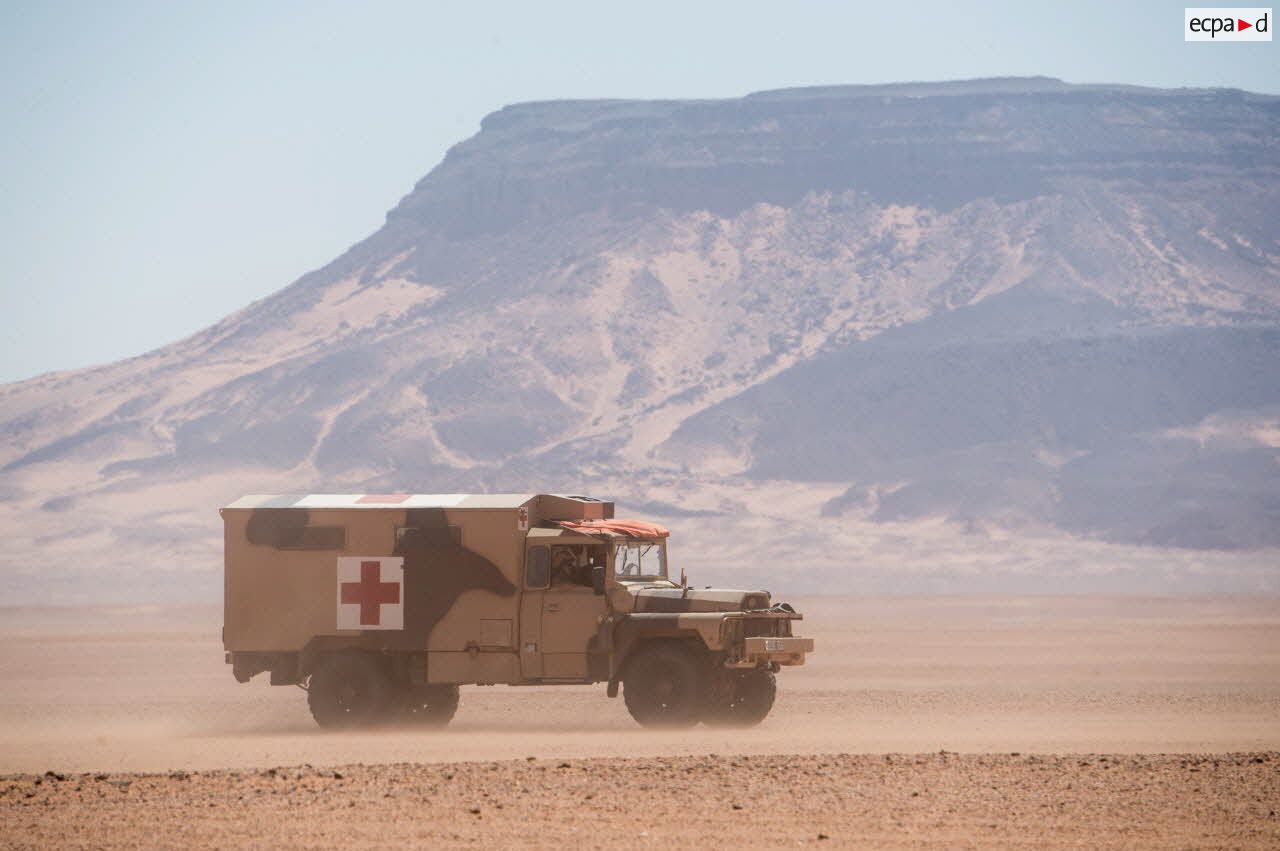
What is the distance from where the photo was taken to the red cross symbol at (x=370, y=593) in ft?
79.4

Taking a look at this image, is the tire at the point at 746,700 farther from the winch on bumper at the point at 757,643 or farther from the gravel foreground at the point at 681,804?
the gravel foreground at the point at 681,804

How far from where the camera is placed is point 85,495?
145000 millimetres

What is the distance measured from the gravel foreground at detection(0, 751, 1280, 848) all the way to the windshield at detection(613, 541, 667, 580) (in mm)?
4255

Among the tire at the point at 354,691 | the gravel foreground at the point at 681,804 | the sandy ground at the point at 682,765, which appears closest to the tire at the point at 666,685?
the sandy ground at the point at 682,765

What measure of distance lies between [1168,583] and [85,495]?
72607 mm

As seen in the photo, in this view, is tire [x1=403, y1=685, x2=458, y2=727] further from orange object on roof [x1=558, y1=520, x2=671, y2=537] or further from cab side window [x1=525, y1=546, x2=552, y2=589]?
orange object on roof [x1=558, y1=520, x2=671, y2=537]

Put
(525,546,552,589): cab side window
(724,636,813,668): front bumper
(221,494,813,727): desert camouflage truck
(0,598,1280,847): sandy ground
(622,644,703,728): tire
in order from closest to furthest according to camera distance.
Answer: (0,598,1280,847): sandy ground
(724,636,813,668): front bumper
(622,644,703,728): tire
(221,494,813,727): desert camouflage truck
(525,546,552,589): cab side window

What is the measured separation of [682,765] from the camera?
19391 mm

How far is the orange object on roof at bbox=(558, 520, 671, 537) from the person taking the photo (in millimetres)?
23922

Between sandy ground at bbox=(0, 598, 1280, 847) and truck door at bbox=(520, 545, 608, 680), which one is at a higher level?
truck door at bbox=(520, 545, 608, 680)

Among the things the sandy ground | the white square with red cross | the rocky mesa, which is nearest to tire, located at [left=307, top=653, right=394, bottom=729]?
the sandy ground

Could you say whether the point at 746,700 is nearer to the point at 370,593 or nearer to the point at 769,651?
the point at 769,651

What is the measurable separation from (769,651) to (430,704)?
4.22 meters

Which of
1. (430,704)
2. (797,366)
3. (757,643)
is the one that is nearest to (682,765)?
(757,643)
